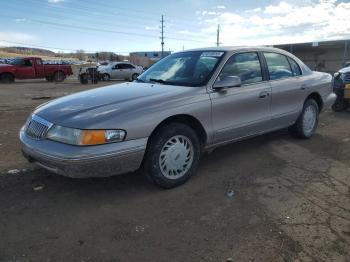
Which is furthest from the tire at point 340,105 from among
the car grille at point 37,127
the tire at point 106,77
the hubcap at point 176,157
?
the tire at point 106,77

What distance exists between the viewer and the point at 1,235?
3.20 m

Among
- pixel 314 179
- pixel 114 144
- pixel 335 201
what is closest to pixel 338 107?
pixel 314 179

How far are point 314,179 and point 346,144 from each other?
2.05 m

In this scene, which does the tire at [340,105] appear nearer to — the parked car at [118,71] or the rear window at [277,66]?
the rear window at [277,66]

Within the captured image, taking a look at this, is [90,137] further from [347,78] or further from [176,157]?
[347,78]

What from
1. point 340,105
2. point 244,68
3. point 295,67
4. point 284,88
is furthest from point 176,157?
point 340,105

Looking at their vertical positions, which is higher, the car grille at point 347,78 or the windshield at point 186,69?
the windshield at point 186,69

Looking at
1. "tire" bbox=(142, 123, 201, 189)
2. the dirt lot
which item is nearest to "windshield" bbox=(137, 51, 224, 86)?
"tire" bbox=(142, 123, 201, 189)

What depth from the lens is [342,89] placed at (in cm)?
922

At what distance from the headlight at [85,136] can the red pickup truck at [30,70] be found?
74.1 feet

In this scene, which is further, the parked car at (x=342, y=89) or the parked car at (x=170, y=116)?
the parked car at (x=342, y=89)

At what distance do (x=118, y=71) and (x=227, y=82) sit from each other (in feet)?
79.2

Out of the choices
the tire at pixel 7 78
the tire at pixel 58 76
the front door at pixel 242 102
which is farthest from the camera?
the tire at pixel 58 76

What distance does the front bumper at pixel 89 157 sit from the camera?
356cm
